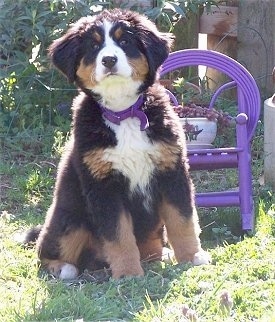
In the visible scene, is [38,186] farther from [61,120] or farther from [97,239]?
[97,239]

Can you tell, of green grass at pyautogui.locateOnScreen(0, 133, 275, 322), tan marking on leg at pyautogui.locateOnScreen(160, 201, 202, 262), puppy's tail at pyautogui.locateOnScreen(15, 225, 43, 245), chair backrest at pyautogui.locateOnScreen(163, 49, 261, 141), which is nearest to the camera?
green grass at pyautogui.locateOnScreen(0, 133, 275, 322)

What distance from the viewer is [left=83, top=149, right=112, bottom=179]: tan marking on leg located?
416 cm

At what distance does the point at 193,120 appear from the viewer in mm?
5645

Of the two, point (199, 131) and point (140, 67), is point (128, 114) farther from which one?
point (199, 131)

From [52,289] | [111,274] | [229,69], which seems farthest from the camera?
[229,69]

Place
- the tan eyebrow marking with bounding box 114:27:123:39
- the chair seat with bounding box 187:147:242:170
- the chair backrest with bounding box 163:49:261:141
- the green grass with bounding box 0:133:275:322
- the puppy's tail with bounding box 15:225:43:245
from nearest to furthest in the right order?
the green grass with bounding box 0:133:275:322 < the tan eyebrow marking with bounding box 114:27:123:39 < the puppy's tail with bounding box 15:225:43:245 < the chair seat with bounding box 187:147:242:170 < the chair backrest with bounding box 163:49:261:141

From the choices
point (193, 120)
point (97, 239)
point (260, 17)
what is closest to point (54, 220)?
point (97, 239)

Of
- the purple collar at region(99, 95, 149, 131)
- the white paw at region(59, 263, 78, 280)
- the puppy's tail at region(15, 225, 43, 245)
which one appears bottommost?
the white paw at region(59, 263, 78, 280)

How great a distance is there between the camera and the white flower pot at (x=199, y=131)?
5.59m

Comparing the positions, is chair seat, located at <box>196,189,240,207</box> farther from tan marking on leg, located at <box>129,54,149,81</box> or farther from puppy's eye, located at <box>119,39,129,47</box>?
puppy's eye, located at <box>119,39,129,47</box>

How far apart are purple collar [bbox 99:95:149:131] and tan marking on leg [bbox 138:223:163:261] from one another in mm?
656

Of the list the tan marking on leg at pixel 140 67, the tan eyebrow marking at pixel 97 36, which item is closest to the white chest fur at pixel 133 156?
the tan marking on leg at pixel 140 67

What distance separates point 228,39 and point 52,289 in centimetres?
487

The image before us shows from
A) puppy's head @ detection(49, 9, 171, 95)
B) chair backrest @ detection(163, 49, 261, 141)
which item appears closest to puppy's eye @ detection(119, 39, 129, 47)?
puppy's head @ detection(49, 9, 171, 95)
